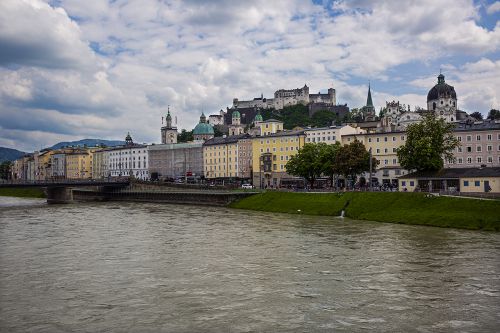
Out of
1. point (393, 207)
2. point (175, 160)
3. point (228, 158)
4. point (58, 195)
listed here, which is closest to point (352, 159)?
point (393, 207)

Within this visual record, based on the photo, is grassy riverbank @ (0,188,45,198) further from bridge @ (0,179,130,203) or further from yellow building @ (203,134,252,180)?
yellow building @ (203,134,252,180)

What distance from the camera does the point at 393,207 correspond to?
6500 cm

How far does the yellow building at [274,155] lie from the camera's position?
Answer: 4811 inches

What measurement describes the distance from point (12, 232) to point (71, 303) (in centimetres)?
3446

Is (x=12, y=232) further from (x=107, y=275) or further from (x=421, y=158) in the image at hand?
(x=421, y=158)

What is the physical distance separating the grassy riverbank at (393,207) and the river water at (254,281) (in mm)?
5128

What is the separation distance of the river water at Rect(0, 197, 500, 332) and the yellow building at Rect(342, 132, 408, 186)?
5112 centimetres

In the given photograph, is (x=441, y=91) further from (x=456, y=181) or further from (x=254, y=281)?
(x=254, y=281)

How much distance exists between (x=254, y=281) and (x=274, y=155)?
97054 millimetres

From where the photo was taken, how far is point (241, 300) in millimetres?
25469

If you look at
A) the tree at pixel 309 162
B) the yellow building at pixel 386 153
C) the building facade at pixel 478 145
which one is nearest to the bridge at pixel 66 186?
the tree at pixel 309 162

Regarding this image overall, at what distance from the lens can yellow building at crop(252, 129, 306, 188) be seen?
122 meters

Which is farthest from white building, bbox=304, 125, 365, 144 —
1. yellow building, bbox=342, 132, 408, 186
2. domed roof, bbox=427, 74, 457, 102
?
domed roof, bbox=427, 74, 457, 102

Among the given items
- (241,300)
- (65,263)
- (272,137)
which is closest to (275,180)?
(272,137)
